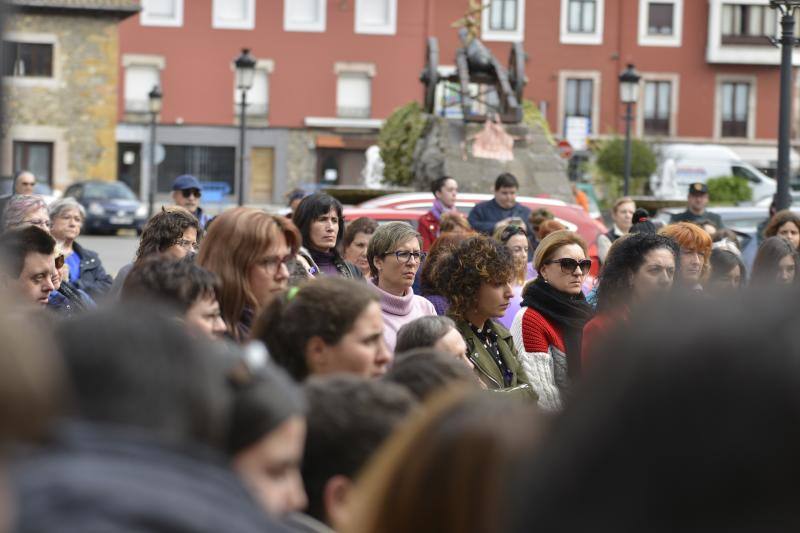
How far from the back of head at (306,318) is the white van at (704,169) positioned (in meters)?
40.9

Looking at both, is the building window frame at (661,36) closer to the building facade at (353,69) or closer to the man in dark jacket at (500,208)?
the building facade at (353,69)

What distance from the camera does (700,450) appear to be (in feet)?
4.69

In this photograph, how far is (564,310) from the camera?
714 cm

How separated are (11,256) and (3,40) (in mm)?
4039

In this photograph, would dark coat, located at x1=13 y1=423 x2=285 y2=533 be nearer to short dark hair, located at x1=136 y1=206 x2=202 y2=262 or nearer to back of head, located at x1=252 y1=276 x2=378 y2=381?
back of head, located at x1=252 y1=276 x2=378 y2=381

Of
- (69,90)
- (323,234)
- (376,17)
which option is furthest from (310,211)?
(376,17)

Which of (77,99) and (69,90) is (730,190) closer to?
(77,99)

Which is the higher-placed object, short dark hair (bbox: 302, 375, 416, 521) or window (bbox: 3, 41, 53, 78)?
window (bbox: 3, 41, 53, 78)

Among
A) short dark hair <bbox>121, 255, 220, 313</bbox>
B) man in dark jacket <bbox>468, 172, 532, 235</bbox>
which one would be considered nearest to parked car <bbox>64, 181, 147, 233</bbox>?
man in dark jacket <bbox>468, 172, 532, 235</bbox>

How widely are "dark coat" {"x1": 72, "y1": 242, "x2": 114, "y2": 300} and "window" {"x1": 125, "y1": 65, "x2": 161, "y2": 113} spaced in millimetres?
44893

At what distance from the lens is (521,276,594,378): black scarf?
6.98 m

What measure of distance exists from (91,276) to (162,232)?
2921mm

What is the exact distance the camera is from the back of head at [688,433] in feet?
4.66

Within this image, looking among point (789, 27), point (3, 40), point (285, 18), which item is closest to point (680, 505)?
point (3, 40)
